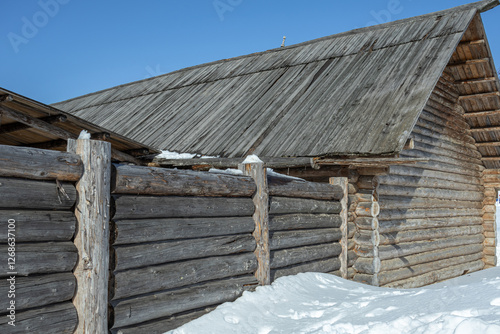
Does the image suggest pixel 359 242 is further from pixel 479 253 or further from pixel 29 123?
pixel 479 253

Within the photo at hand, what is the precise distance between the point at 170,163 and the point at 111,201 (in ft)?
18.5

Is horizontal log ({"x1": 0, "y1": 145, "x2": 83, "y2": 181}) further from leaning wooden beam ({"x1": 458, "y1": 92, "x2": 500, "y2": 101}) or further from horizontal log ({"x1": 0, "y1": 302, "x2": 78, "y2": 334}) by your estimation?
leaning wooden beam ({"x1": 458, "y1": 92, "x2": 500, "y2": 101})

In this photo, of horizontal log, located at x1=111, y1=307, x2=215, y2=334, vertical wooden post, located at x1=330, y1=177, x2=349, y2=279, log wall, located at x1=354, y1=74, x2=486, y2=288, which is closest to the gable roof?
vertical wooden post, located at x1=330, y1=177, x2=349, y2=279

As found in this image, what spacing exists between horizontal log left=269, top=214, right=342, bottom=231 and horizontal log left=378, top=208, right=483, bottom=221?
4.94ft

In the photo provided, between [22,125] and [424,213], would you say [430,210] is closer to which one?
[424,213]

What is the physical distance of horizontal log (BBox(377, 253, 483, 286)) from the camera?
8.49 m


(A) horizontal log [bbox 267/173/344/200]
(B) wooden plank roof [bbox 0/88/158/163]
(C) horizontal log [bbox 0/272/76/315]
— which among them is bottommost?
(C) horizontal log [bbox 0/272/76/315]

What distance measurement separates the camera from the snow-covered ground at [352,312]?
13.0 ft

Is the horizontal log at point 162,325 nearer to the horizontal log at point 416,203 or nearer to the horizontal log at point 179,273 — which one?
the horizontal log at point 179,273

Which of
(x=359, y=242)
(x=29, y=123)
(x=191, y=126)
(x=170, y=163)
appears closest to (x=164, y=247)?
(x=29, y=123)

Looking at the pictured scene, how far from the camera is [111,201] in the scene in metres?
3.86

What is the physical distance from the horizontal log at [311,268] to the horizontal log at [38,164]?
306 cm

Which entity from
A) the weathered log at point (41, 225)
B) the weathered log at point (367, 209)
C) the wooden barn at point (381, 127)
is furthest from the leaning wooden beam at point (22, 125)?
the weathered log at point (367, 209)

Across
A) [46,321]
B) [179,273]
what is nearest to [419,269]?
[179,273]
